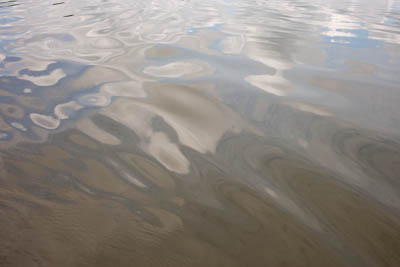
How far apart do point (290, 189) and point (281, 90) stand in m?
1.02

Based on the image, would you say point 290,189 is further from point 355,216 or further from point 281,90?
point 281,90

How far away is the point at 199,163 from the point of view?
3.59ft

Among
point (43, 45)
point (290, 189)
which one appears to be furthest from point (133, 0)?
point (290, 189)

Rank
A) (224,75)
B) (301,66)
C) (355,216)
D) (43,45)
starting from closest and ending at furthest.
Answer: (355,216) < (224,75) < (301,66) < (43,45)

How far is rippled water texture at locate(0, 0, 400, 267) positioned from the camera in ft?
2.43

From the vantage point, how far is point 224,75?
2020mm

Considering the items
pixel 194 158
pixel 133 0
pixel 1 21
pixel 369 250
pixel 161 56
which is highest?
pixel 133 0

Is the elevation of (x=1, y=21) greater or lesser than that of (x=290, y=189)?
greater

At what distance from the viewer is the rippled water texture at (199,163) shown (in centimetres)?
74

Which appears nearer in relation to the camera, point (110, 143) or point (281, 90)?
point (110, 143)

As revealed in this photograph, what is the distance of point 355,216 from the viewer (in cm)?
84

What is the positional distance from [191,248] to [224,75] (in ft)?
5.15

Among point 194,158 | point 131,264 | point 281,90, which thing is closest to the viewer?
point 131,264

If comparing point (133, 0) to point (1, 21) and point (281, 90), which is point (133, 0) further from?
point (281, 90)
